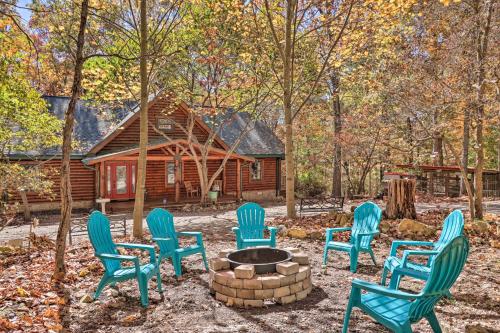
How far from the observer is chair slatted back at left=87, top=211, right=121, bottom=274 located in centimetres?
482

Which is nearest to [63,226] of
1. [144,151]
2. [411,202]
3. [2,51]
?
[2,51]

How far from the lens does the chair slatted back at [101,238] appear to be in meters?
4.82

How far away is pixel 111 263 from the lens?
4.88 meters

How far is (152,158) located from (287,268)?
41.2ft

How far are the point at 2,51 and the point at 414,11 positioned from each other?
9385 millimetres

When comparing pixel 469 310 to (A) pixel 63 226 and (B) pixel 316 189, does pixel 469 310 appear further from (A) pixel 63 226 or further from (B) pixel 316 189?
(B) pixel 316 189

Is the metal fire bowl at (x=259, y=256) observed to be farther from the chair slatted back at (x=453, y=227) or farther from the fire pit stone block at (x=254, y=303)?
the chair slatted back at (x=453, y=227)

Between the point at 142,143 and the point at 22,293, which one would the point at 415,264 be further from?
the point at 142,143

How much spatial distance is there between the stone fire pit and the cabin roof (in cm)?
939

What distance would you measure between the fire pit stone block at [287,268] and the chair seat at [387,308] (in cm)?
116

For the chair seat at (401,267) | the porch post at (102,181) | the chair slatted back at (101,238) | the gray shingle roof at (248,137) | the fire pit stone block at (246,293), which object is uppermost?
the gray shingle roof at (248,137)

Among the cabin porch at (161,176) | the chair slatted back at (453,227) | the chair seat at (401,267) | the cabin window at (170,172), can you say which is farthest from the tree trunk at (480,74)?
the cabin window at (170,172)

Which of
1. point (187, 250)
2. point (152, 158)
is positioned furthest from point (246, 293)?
point (152, 158)

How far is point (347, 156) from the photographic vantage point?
830 inches
